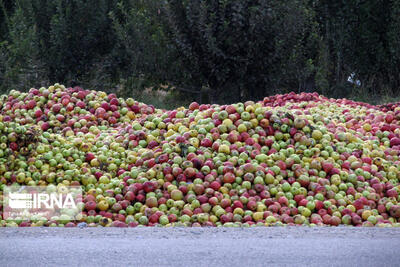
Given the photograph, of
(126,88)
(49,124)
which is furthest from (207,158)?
(126,88)

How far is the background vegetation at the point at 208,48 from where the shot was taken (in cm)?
861

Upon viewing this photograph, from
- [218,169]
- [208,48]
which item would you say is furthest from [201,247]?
[208,48]

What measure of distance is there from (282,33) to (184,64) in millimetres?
1708

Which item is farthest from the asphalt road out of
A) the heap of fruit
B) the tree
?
the tree

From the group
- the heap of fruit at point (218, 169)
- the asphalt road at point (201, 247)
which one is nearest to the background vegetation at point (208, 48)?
the heap of fruit at point (218, 169)

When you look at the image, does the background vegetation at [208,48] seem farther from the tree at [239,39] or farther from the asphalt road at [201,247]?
the asphalt road at [201,247]

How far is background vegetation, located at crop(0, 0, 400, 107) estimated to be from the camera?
861cm

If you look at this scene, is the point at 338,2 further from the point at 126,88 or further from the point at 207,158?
the point at 207,158

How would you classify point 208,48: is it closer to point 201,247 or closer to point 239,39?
point 239,39

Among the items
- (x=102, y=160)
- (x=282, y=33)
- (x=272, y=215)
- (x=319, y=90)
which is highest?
(x=282, y=33)

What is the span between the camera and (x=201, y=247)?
308 cm

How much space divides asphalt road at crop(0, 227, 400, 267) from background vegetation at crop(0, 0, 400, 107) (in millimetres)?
5382

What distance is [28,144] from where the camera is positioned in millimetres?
5016

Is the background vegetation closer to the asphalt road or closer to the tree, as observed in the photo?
the tree
